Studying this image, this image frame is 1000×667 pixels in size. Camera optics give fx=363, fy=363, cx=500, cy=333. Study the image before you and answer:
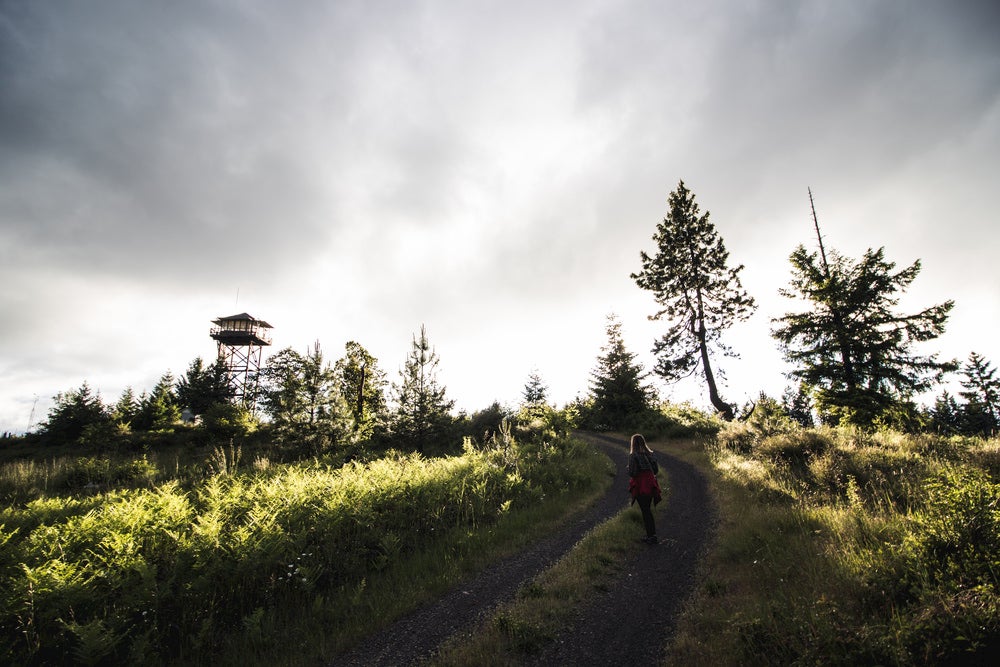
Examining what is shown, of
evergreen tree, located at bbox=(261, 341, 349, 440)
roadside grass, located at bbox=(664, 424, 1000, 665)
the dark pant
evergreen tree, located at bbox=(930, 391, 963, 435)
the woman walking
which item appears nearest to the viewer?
roadside grass, located at bbox=(664, 424, 1000, 665)

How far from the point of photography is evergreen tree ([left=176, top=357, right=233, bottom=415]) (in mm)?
41125

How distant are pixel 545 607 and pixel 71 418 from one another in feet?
147

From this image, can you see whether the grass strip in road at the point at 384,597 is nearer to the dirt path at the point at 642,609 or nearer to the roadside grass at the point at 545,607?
the roadside grass at the point at 545,607

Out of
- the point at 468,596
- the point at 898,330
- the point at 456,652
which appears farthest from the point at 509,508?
the point at 898,330

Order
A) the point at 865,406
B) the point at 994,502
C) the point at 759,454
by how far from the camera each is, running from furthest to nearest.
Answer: the point at 865,406 < the point at 759,454 < the point at 994,502

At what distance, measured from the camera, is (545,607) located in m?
5.60

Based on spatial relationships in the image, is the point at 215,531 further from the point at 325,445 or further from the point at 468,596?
the point at 325,445

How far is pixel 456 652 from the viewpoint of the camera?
4.62 m

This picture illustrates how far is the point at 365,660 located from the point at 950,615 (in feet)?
20.4

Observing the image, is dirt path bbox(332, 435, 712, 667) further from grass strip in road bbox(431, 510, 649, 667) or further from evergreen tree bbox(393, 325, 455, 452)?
evergreen tree bbox(393, 325, 455, 452)

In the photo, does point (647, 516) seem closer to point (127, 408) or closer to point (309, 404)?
point (309, 404)

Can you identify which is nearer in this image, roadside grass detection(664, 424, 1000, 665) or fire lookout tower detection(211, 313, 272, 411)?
roadside grass detection(664, 424, 1000, 665)

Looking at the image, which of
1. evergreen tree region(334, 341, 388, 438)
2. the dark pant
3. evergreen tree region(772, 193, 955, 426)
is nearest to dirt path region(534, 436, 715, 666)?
the dark pant

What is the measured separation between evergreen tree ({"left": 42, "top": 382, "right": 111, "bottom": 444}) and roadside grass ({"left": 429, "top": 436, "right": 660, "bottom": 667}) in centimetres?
4074
